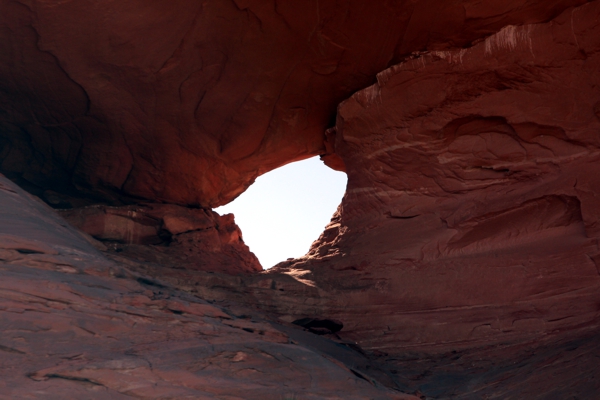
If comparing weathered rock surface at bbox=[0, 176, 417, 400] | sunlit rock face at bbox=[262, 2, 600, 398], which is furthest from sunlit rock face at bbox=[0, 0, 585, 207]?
weathered rock surface at bbox=[0, 176, 417, 400]

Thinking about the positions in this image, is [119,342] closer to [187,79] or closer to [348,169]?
[187,79]

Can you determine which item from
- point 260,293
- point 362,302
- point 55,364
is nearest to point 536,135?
point 362,302

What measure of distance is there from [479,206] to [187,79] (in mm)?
5209

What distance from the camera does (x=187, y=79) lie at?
910 cm

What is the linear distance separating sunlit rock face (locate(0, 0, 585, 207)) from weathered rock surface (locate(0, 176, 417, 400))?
3.40 metres

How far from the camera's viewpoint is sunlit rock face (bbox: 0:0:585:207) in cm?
798

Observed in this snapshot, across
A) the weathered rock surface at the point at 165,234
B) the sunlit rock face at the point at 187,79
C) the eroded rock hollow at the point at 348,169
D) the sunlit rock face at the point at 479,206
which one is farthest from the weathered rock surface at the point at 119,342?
the weathered rock surface at the point at 165,234

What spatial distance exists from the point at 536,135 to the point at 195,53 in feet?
18.0

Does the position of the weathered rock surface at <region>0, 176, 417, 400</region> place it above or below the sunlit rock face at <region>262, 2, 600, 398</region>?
below

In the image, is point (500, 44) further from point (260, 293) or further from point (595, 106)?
point (260, 293)

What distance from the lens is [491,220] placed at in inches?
319

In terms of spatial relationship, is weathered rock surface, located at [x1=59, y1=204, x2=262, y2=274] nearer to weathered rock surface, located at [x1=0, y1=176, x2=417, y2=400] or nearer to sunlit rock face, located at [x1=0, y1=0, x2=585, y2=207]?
sunlit rock face, located at [x1=0, y1=0, x2=585, y2=207]

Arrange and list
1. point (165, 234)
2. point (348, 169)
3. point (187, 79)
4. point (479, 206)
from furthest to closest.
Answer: point (165, 234) < point (348, 169) < point (187, 79) < point (479, 206)

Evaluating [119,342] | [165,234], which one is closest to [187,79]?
[165,234]
